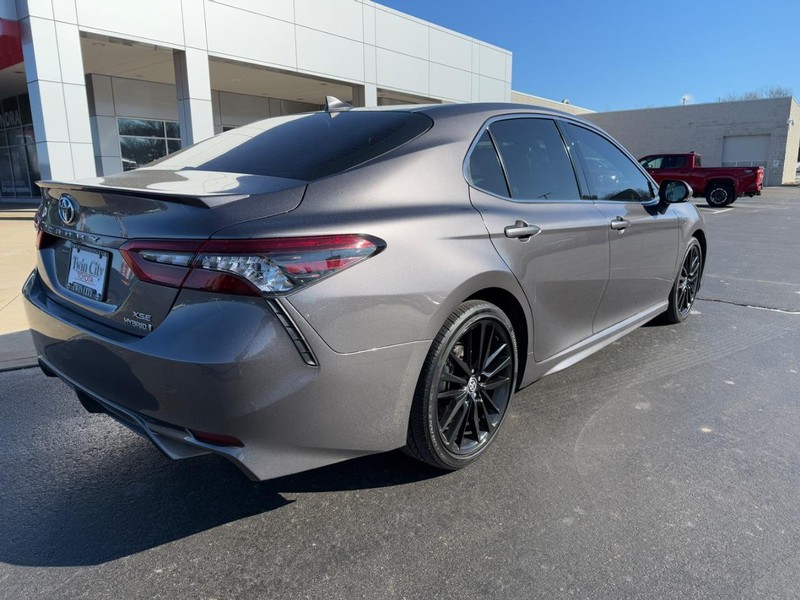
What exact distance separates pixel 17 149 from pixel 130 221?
27.3 m

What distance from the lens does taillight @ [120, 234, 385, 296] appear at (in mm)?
1915

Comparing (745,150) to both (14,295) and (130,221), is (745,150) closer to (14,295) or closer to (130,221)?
(14,295)

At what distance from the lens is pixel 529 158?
10.5 ft

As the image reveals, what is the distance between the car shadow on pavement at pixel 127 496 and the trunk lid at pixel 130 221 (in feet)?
2.75

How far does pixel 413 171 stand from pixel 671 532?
178 centimetres

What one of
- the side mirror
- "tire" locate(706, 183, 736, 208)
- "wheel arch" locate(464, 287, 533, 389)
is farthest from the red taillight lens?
"tire" locate(706, 183, 736, 208)

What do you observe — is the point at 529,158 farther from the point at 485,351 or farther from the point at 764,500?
the point at 764,500

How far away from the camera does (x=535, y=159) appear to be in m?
3.24

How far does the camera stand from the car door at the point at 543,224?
9.13ft

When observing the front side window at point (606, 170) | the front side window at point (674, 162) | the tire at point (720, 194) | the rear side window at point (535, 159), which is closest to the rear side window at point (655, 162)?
the front side window at point (674, 162)

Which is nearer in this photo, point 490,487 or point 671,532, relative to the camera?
point 671,532

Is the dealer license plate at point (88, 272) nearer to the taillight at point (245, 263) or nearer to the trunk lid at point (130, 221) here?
the trunk lid at point (130, 221)

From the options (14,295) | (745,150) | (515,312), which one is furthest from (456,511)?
(745,150)

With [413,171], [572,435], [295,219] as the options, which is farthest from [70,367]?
[572,435]
